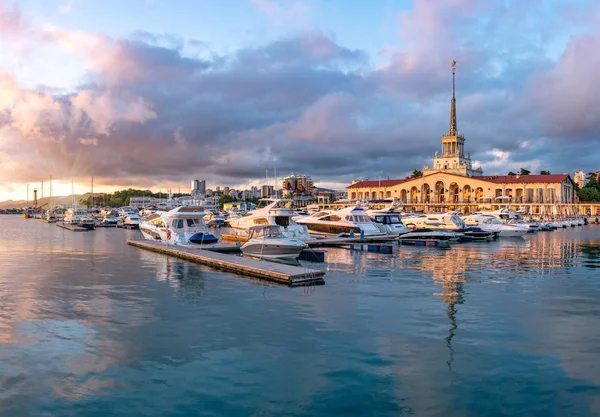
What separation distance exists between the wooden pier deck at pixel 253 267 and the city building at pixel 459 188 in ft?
427

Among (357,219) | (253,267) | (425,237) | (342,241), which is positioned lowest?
(253,267)

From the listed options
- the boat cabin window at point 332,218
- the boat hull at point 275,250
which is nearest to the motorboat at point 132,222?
the boat cabin window at point 332,218

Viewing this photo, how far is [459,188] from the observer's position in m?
169

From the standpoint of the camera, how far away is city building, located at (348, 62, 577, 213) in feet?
511

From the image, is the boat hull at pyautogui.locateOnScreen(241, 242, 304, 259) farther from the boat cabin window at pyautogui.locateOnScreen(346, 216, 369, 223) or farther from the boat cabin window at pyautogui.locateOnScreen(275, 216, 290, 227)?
the boat cabin window at pyautogui.locateOnScreen(346, 216, 369, 223)

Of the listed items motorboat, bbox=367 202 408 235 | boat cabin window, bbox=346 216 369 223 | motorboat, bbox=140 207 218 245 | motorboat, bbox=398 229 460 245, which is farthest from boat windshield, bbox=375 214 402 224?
motorboat, bbox=140 207 218 245

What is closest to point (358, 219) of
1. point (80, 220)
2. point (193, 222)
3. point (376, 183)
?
point (193, 222)

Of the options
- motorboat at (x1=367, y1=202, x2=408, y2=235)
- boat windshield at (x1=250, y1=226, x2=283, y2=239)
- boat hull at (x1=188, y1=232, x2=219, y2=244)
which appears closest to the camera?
boat windshield at (x1=250, y1=226, x2=283, y2=239)

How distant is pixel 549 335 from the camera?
1767cm

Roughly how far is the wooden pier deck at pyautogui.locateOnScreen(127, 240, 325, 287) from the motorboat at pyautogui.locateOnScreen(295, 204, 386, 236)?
20.2 metres

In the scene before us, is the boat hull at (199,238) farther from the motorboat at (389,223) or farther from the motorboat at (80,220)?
the motorboat at (80,220)

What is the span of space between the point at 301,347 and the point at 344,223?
44.6 meters

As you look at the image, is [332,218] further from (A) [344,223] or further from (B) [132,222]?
(B) [132,222]

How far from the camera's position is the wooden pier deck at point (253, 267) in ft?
93.8
